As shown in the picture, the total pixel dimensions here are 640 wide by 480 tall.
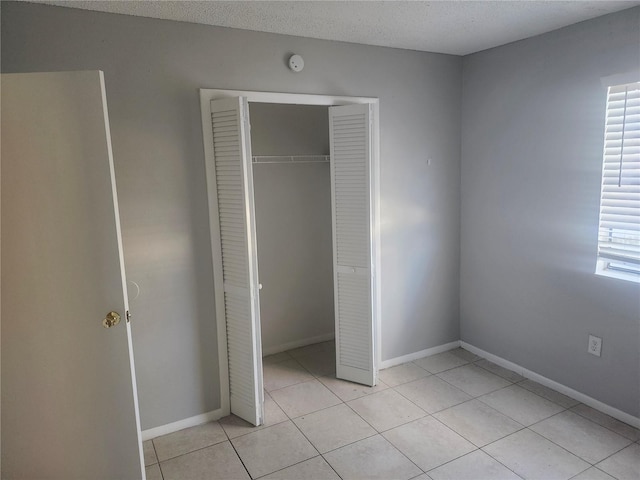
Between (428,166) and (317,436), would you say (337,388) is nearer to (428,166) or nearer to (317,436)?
(317,436)

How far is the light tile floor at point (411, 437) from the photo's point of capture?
7.33 ft

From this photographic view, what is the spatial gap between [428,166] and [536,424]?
72.9 inches

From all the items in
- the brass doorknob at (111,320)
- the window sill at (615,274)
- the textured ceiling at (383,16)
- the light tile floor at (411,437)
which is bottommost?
the light tile floor at (411,437)

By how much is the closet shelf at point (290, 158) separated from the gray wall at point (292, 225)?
2.6 inches

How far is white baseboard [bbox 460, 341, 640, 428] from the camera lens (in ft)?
8.45

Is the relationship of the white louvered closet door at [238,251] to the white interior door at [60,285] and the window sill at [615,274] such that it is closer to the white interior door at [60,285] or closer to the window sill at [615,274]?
the white interior door at [60,285]

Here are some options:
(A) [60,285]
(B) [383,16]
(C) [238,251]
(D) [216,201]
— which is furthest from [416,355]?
(A) [60,285]

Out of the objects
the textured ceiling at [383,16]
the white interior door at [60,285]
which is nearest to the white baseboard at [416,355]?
the white interior door at [60,285]

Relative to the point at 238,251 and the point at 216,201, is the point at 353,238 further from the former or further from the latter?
the point at 216,201

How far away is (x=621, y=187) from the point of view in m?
2.50

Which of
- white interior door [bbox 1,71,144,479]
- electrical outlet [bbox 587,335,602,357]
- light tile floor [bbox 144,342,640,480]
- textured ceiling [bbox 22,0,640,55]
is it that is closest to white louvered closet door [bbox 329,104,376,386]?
light tile floor [bbox 144,342,640,480]

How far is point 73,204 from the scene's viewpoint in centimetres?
172

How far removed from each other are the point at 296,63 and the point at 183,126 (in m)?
0.80

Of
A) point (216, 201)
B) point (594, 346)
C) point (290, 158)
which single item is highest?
point (290, 158)
